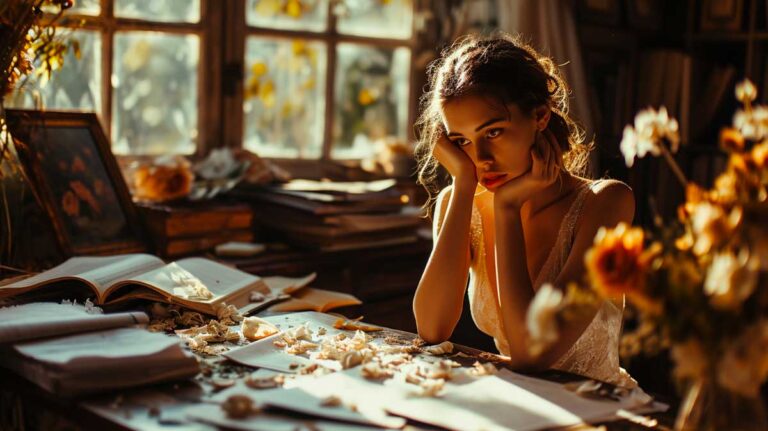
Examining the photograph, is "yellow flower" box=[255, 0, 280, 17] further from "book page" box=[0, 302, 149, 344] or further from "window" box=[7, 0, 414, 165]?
"book page" box=[0, 302, 149, 344]

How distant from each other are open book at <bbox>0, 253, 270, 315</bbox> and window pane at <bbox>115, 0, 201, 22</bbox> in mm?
992

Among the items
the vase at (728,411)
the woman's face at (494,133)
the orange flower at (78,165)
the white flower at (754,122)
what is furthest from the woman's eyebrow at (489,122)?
the orange flower at (78,165)

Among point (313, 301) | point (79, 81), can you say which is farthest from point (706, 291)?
point (79, 81)

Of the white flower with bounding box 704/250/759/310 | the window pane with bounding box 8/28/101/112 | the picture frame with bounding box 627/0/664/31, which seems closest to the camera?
the white flower with bounding box 704/250/759/310

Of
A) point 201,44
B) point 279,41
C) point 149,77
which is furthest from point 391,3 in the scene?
point 149,77

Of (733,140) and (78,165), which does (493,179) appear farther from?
(78,165)

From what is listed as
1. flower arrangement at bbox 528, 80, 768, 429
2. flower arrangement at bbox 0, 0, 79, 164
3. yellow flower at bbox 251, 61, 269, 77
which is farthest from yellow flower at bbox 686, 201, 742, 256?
yellow flower at bbox 251, 61, 269, 77

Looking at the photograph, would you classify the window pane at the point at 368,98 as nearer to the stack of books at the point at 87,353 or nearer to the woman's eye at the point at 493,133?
the woman's eye at the point at 493,133

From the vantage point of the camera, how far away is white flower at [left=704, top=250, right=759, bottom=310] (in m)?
0.88

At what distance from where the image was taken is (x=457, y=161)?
1.87m

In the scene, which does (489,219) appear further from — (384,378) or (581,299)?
(581,299)

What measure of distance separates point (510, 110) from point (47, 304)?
37.3 inches

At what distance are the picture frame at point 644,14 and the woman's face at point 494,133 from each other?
1.78m

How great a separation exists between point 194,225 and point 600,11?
170 cm
